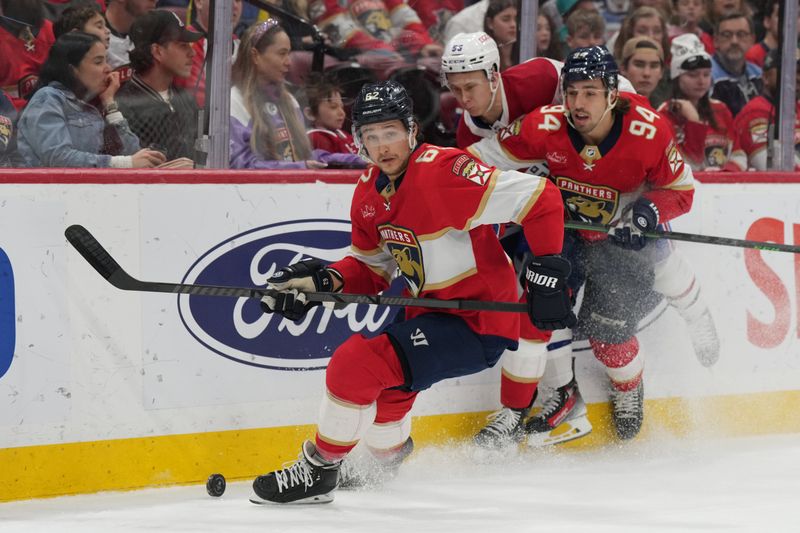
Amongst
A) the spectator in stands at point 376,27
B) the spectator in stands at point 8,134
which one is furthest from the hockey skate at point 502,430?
the spectator in stands at point 8,134

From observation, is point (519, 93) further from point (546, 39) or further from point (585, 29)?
point (585, 29)

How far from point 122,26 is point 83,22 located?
115 millimetres

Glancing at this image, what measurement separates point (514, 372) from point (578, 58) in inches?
38.0

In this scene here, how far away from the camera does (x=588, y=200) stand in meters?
3.78

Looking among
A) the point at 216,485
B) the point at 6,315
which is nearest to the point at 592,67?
the point at 216,485

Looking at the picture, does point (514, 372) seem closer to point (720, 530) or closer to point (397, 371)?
point (397, 371)

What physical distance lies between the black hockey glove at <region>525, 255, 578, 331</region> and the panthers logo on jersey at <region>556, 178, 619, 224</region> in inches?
28.7

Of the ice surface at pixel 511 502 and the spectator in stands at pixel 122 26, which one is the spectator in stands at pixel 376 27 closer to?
the spectator in stands at pixel 122 26

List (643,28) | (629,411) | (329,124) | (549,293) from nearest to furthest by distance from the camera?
(549,293) → (329,124) → (629,411) → (643,28)

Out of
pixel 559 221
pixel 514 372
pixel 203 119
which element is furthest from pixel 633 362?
pixel 203 119

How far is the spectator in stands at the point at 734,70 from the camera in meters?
4.61

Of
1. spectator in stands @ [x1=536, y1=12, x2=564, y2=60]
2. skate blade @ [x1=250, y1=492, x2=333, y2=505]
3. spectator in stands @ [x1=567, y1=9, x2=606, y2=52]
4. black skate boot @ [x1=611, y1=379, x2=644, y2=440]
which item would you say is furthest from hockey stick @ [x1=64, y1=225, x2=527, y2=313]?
spectator in stands @ [x1=567, y1=9, x2=606, y2=52]

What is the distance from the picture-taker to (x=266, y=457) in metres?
3.55

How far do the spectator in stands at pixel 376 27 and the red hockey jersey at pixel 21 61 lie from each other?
860 mm
